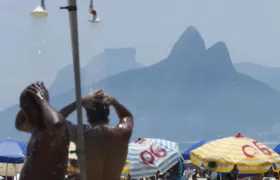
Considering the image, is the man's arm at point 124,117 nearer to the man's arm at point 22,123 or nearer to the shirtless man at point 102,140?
the shirtless man at point 102,140

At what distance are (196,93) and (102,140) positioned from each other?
10701cm

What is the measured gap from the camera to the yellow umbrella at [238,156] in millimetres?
7668

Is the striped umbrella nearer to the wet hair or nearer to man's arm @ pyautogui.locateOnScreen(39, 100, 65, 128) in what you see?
the wet hair

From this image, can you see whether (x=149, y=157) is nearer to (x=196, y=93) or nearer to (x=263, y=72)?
(x=196, y=93)

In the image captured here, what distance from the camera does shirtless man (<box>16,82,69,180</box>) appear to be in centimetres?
307

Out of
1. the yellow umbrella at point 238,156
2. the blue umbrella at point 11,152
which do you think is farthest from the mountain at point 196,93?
the yellow umbrella at point 238,156

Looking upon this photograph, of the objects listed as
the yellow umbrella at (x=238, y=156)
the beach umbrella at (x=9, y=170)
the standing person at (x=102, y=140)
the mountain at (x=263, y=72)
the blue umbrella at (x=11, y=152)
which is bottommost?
the mountain at (x=263, y=72)

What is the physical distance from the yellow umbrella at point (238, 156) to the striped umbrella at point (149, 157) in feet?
1.52

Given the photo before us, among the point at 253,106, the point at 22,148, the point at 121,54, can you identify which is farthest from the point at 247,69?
the point at 22,148

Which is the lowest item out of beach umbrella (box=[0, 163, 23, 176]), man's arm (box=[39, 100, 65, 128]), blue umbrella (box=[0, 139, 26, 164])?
beach umbrella (box=[0, 163, 23, 176])

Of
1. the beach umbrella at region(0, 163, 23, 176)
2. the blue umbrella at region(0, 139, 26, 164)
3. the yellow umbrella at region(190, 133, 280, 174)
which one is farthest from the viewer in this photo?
the beach umbrella at region(0, 163, 23, 176)

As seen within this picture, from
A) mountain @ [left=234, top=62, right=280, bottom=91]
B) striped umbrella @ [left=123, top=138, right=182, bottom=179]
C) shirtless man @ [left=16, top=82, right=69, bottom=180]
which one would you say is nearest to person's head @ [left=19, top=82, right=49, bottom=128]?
shirtless man @ [left=16, top=82, right=69, bottom=180]

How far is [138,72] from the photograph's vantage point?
388 feet

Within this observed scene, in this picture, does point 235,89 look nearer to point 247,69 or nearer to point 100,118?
point 247,69
